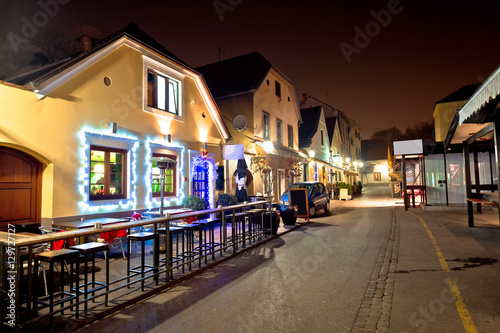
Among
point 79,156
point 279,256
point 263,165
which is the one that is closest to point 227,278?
point 279,256

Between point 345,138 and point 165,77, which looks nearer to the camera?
point 165,77

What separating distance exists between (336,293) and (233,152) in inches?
367

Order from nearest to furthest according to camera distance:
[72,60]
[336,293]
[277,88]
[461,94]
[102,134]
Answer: [336,293] < [72,60] < [102,134] < [277,88] < [461,94]

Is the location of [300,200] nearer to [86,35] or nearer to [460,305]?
[460,305]

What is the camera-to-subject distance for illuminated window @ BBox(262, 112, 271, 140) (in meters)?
18.3

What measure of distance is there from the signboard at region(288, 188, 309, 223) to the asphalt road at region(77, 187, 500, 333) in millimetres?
4902

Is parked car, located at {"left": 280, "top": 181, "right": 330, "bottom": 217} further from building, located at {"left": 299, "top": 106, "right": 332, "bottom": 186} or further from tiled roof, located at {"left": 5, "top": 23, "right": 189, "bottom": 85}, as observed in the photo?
building, located at {"left": 299, "top": 106, "right": 332, "bottom": 186}

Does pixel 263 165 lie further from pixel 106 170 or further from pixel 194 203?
pixel 106 170

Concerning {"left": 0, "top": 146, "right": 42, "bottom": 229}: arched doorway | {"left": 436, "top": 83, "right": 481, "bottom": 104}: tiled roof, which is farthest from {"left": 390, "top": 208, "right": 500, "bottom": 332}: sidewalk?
{"left": 436, "top": 83, "right": 481, "bottom": 104}: tiled roof

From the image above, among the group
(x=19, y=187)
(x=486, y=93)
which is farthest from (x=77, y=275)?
(x=486, y=93)

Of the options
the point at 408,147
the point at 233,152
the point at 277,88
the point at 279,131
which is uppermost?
the point at 277,88

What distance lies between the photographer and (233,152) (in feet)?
44.3

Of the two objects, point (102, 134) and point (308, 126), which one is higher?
point (308, 126)

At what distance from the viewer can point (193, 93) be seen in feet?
41.3
